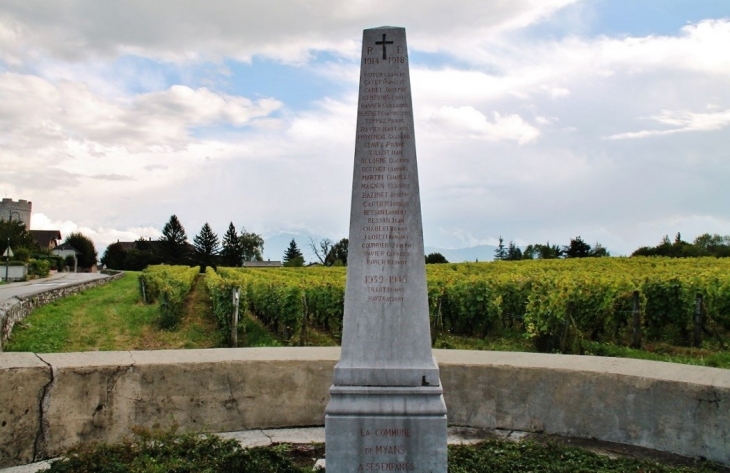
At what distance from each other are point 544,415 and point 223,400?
2956mm

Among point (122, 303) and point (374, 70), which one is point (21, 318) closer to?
point (122, 303)

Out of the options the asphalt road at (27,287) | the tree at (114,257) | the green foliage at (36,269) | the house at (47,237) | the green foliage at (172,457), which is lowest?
the green foliage at (172,457)

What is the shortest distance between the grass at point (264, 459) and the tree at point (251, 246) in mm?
116217

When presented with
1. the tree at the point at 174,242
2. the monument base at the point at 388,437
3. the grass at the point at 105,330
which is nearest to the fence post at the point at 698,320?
the grass at the point at 105,330

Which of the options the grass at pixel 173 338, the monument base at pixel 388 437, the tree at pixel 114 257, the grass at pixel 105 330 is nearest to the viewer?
the monument base at pixel 388 437

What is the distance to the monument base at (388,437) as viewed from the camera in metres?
4.76

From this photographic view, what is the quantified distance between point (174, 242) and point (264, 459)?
99.1m

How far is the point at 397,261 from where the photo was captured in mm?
4973

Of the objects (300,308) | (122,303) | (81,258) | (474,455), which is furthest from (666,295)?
(81,258)

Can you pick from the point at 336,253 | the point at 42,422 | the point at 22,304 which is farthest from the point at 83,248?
the point at 42,422

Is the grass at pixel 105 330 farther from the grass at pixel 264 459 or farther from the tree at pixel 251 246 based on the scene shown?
the tree at pixel 251 246

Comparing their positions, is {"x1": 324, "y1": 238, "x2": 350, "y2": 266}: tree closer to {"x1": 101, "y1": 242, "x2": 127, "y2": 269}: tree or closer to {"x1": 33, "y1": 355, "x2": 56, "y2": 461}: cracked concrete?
{"x1": 101, "y1": 242, "x2": 127, "y2": 269}: tree

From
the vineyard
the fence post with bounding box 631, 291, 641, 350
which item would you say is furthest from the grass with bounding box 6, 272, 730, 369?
the vineyard

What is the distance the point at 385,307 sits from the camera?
4.96 meters
